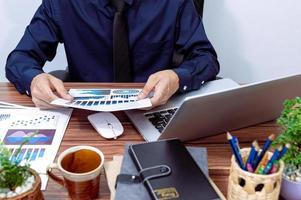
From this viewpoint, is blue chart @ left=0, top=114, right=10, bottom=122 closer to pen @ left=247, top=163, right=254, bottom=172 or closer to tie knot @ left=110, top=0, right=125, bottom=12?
tie knot @ left=110, top=0, right=125, bottom=12

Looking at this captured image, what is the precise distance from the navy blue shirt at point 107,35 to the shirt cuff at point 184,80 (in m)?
0.18

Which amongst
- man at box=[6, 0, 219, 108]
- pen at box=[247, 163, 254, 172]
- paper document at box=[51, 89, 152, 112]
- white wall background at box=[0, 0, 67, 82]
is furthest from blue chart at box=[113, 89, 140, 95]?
white wall background at box=[0, 0, 67, 82]

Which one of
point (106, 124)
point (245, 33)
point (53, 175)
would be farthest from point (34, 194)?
point (245, 33)

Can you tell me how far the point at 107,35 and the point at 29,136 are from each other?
25.4 inches

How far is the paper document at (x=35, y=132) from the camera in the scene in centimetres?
86

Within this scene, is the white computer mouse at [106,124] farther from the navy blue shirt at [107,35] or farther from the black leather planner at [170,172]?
the navy blue shirt at [107,35]

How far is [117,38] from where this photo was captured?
4.52ft

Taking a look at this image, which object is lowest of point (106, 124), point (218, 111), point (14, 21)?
point (14, 21)

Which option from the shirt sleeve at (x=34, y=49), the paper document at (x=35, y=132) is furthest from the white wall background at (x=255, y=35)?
the paper document at (x=35, y=132)

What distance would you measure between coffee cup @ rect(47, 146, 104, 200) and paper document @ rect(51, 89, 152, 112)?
0.69 feet

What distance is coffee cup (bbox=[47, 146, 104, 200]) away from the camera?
699mm

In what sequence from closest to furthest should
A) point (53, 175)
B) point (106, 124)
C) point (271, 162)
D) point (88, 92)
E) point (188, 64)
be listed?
point (271, 162), point (53, 175), point (106, 124), point (88, 92), point (188, 64)

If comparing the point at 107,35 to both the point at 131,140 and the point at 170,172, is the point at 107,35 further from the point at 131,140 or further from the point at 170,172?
the point at 170,172

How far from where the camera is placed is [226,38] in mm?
2205
